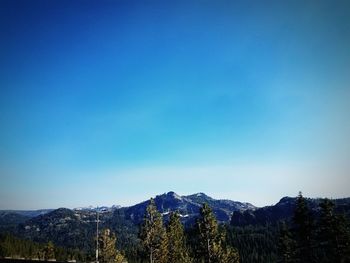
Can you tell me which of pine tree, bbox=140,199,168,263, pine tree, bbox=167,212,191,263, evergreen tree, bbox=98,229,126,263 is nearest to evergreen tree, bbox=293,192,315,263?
pine tree, bbox=140,199,168,263

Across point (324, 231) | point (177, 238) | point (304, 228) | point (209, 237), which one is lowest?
point (177, 238)

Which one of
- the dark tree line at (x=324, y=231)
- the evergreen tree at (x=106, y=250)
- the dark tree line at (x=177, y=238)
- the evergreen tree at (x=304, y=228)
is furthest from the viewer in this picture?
the evergreen tree at (x=106, y=250)

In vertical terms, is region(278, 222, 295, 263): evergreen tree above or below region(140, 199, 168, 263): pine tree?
below

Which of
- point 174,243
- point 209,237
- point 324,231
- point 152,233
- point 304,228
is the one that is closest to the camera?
point 324,231

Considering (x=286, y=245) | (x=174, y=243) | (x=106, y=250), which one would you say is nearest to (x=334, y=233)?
(x=286, y=245)

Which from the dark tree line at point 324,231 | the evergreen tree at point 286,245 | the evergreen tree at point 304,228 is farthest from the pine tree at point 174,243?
the dark tree line at point 324,231

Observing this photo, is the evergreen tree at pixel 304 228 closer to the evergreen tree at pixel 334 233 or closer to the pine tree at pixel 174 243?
the evergreen tree at pixel 334 233

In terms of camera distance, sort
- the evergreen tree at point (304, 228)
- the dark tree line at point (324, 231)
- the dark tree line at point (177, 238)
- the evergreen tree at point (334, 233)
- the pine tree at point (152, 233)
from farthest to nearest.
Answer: the pine tree at point (152, 233) < the dark tree line at point (177, 238) < the evergreen tree at point (304, 228) < the dark tree line at point (324, 231) < the evergreen tree at point (334, 233)

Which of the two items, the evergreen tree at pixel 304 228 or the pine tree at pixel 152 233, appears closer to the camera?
the evergreen tree at pixel 304 228

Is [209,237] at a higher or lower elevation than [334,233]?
lower

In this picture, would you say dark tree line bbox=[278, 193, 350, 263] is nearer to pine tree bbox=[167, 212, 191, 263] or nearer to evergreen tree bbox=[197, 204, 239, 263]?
evergreen tree bbox=[197, 204, 239, 263]

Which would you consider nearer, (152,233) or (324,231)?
(324,231)

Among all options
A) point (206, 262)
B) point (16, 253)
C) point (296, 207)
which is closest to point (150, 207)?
point (206, 262)

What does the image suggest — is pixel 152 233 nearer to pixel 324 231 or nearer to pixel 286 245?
pixel 286 245
